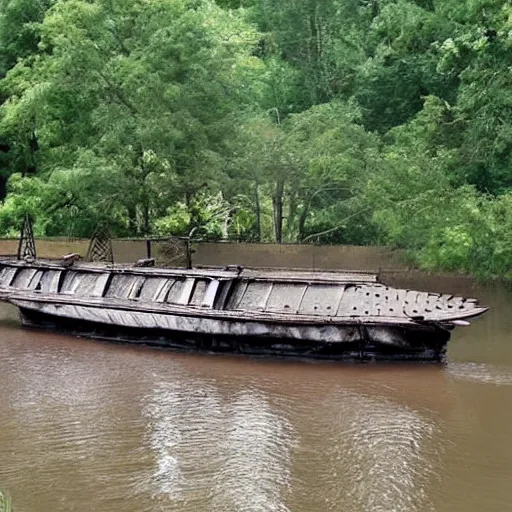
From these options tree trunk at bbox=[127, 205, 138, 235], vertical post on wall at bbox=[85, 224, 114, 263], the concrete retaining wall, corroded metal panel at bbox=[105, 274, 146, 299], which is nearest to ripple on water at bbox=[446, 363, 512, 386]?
the concrete retaining wall

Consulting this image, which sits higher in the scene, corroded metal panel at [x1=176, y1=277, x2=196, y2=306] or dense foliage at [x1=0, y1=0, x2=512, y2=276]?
dense foliage at [x1=0, y1=0, x2=512, y2=276]

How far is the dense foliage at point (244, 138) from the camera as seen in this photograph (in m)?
23.4

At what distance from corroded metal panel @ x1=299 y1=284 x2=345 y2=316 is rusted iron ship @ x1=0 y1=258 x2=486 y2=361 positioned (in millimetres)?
24

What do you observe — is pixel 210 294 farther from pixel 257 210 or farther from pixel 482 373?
pixel 257 210

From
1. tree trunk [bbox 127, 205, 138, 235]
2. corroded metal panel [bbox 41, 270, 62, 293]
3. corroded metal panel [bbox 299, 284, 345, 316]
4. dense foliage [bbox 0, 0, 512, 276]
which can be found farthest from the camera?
tree trunk [bbox 127, 205, 138, 235]

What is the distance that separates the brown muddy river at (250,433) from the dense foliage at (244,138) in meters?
7.36

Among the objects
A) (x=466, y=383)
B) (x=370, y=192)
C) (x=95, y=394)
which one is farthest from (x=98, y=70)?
(x=466, y=383)

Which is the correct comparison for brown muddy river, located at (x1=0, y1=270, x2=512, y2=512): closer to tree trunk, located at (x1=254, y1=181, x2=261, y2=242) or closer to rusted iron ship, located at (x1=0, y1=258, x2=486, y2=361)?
rusted iron ship, located at (x1=0, y1=258, x2=486, y2=361)

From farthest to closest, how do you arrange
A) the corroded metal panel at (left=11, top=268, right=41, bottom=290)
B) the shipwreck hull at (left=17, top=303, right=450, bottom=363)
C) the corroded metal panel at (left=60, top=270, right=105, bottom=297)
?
the corroded metal panel at (left=11, top=268, right=41, bottom=290), the corroded metal panel at (left=60, top=270, right=105, bottom=297), the shipwreck hull at (left=17, top=303, right=450, bottom=363)

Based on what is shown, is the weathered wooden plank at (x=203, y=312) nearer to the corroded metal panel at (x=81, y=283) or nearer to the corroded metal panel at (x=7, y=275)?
the corroded metal panel at (x=81, y=283)

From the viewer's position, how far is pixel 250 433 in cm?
1234

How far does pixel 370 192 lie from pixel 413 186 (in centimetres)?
137

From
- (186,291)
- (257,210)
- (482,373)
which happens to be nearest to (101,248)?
(257,210)

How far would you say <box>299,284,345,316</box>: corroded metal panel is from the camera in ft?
56.8
